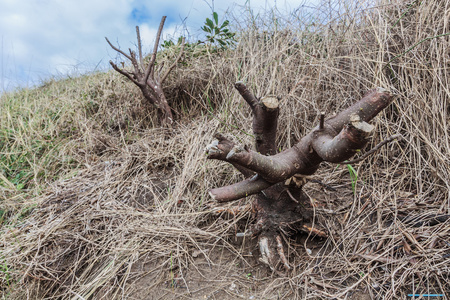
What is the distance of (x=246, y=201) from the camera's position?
69.0 inches

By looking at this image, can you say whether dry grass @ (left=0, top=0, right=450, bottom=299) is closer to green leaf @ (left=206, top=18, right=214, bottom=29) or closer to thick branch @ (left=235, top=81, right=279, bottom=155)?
green leaf @ (left=206, top=18, right=214, bottom=29)

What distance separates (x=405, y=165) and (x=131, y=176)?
201 cm

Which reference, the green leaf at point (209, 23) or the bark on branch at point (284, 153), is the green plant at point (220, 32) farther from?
the bark on branch at point (284, 153)

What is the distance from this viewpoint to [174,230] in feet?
5.64

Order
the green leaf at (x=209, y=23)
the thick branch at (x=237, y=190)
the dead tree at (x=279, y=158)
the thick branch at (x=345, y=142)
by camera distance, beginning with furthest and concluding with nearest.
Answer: the green leaf at (x=209, y=23) < the thick branch at (x=237, y=190) < the dead tree at (x=279, y=158) < the thick branch at (x=345, y=142)

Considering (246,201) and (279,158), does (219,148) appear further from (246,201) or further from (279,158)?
(246,201)

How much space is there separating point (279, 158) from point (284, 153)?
0.06 m

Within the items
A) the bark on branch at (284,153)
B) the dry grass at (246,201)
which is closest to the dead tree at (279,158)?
the bark on branch at (284,153)

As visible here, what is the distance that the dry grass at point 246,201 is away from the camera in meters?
1.34

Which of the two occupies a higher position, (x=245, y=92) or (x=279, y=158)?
(x=245, y=92)

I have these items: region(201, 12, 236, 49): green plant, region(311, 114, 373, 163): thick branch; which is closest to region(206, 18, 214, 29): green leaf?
region(201, 12, 236, 49): green plant

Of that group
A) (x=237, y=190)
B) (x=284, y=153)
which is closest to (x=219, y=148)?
(x=237, y=190)

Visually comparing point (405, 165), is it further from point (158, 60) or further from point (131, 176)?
point (158, 60)

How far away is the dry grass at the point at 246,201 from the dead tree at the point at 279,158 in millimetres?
147
